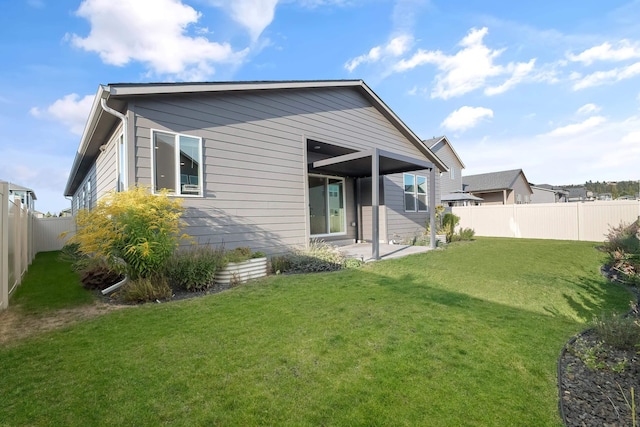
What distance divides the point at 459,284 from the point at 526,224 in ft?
41.5

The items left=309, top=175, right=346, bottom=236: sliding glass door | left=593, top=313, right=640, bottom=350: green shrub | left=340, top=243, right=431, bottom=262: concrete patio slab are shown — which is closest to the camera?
left=593, top=313, right=640, bottom=350: green shrub

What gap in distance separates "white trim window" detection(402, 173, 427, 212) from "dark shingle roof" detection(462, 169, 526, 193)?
19367 millimetres

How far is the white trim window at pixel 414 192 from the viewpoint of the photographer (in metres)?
12.4

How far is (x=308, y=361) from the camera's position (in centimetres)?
275

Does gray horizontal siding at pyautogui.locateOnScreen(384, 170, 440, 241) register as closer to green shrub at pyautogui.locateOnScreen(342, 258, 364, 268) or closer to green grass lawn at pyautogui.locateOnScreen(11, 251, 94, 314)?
green shrub at pyautogui.locateOnScreen(342, 258, 364, 268)

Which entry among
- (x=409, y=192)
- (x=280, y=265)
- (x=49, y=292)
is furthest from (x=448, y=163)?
(x=49, y=292)

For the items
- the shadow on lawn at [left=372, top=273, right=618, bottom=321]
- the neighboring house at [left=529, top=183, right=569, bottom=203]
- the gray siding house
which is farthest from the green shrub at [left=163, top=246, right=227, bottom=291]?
the neighboring house at [left=529, top=183, right=569, bottom=203]

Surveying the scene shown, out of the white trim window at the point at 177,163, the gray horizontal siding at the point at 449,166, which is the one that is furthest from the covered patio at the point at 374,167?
the gray horizontal siding at the point at 449,166

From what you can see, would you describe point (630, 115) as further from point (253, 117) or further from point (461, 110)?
point (253, 117)

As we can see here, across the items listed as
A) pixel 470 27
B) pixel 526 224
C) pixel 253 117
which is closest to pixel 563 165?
pixel 526 224

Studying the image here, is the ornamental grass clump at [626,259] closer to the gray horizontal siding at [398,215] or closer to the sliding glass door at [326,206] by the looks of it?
the gray horizontal siding at [398,215]

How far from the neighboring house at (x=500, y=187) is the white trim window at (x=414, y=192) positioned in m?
19.2

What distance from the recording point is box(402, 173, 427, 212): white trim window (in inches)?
486

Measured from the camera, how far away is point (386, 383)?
94.3 inches
